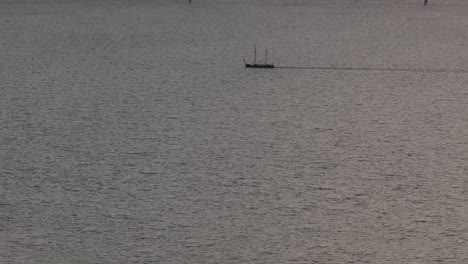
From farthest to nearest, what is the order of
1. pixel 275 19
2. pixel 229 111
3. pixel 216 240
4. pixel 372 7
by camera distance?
pixel 372 7 → pixel 275 19 → pixel 229 111 → pixel 216 240

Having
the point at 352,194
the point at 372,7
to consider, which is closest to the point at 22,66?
the point at 352,194

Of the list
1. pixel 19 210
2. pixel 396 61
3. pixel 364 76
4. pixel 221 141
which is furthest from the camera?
pixel 396 61

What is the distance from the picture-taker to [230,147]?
3.96m

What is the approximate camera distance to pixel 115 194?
3270mm

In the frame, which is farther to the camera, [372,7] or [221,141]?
[372,7]

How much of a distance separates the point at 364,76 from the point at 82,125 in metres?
2.14

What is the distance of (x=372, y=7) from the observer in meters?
9.65

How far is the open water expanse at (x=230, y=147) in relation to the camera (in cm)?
286

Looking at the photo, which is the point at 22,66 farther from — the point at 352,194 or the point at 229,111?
the point at 352,194

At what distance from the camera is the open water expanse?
112 inches

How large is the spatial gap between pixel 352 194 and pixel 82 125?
157 cm

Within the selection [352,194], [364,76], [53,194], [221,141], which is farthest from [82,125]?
[364,76]

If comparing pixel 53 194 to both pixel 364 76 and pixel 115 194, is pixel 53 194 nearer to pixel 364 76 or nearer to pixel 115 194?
pixel 115 194

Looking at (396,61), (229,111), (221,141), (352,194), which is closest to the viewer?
(352,194)
